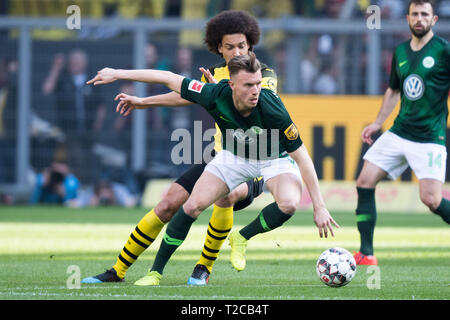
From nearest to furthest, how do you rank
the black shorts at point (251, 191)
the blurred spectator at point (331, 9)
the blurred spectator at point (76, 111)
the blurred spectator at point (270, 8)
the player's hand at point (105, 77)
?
the player's hand at point (105, 77)
the black shorts at point (251, 191)
the blurred spectator at point (76, 111)
the blurred spectator at point (331, 9)
the blurred spectator at point (270, 8)

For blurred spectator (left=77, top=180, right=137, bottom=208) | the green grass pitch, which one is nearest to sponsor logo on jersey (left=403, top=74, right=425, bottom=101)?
the green grass pitch

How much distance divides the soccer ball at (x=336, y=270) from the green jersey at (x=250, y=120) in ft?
2.77

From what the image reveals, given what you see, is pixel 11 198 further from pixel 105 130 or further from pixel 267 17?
pixel 267 17

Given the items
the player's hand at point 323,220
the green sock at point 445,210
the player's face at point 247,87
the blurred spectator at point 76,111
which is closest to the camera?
the player's hand at point 323,220

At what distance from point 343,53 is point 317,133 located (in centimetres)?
189

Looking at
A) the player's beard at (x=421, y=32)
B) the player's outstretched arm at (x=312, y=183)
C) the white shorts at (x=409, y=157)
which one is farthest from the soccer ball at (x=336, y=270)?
the player's beard at (x=421, y=32)

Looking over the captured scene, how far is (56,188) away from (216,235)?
1092 centimetres

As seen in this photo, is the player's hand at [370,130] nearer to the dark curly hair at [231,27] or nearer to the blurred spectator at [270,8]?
the dark curly hair at [231,27]

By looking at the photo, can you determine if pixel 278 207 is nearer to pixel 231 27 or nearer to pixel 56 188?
pixel 231 27

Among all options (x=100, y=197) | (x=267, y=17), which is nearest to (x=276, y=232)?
(x=100, y=197)

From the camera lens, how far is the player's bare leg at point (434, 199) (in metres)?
7.80

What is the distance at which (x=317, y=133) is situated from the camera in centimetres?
1673

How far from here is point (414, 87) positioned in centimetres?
820
